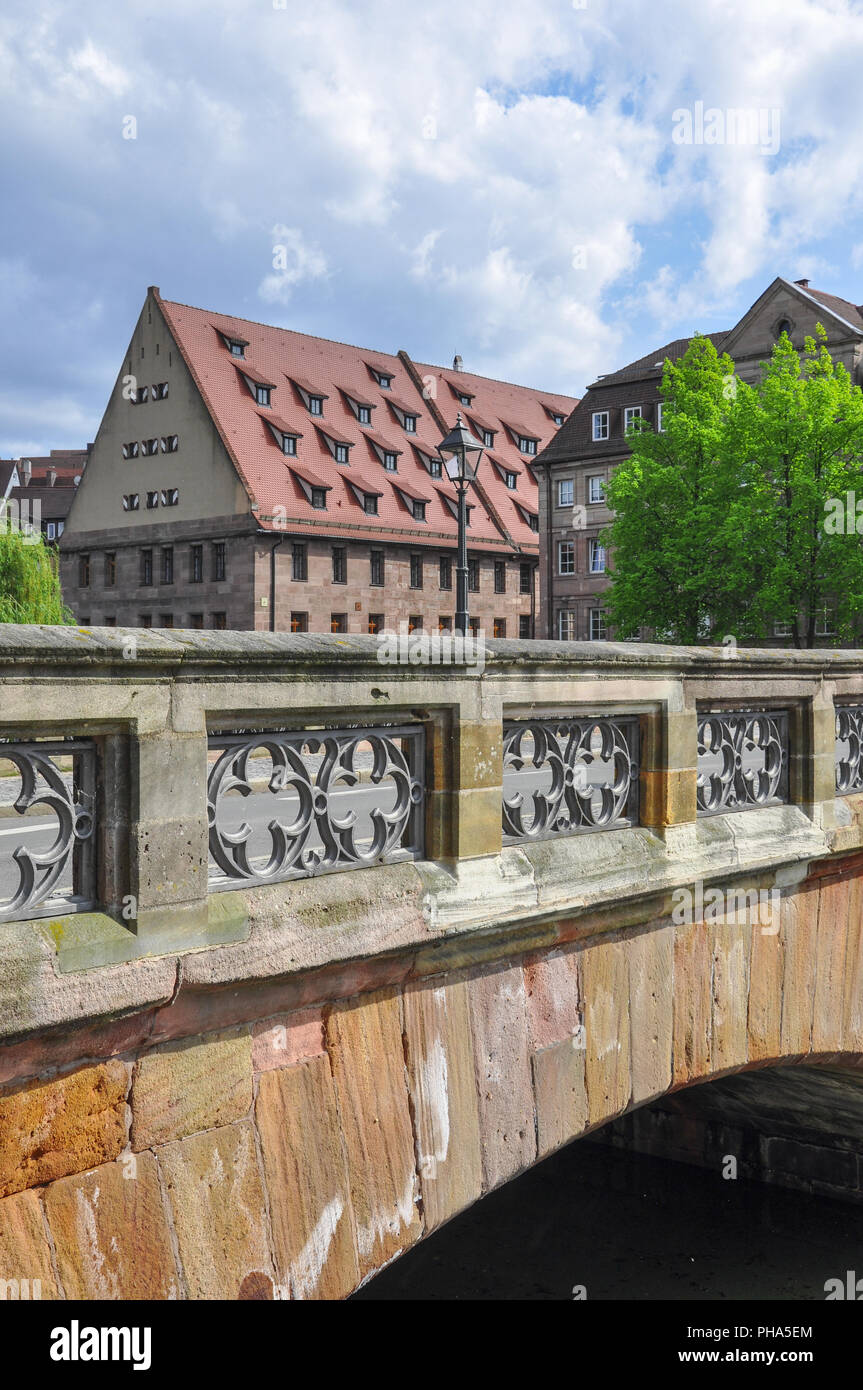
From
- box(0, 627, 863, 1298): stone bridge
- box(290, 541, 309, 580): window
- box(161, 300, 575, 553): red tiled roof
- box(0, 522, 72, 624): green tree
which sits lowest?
box(0, 627, 863, 1298): stone bridge

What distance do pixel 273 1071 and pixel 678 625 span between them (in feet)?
91.2

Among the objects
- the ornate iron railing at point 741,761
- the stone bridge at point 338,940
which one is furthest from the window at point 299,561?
the stone bridge at point 338,940

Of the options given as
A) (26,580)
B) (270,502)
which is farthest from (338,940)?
(270,502)

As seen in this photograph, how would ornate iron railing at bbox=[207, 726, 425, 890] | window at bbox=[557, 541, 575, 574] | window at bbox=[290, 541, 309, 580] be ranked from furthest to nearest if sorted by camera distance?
window at bbox=[557, 541, 575, 574] < window at bbox=[290, 541, 309, 580] < ornate iron railing at bbox=[207, 726, 425, 890]

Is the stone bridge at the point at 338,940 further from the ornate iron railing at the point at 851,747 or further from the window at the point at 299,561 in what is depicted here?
the window at the point at 299,561

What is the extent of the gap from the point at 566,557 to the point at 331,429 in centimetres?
1076

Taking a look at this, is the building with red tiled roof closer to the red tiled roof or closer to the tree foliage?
the red tiled roof

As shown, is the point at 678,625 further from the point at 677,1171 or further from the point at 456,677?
the point at 456,677

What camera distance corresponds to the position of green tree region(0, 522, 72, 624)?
25938 mm

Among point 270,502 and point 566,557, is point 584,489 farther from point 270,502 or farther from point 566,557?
point 270,502

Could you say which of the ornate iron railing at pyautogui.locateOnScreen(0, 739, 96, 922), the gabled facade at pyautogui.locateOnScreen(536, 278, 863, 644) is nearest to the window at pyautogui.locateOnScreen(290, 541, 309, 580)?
the gabled facade at pyautogui.locateOnScreen(536, 278, 863, 644)

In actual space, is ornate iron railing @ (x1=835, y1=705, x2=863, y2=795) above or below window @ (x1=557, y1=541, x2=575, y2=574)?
below

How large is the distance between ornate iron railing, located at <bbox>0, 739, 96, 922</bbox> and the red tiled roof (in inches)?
1631
